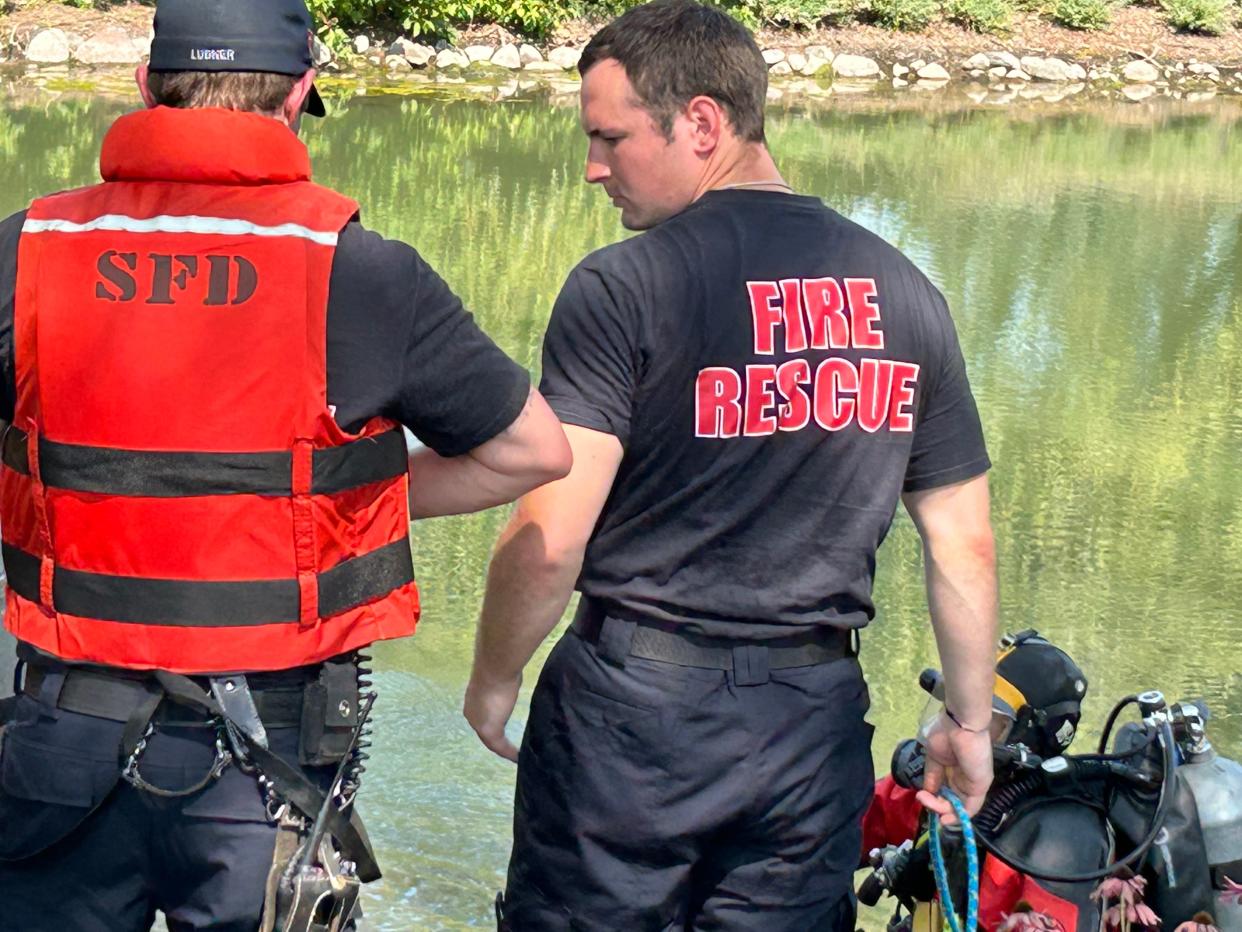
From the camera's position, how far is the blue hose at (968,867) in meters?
2.58

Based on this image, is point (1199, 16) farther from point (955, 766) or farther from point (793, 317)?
point (793, 317)

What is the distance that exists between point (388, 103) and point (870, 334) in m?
15.4

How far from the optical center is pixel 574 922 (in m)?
2.44

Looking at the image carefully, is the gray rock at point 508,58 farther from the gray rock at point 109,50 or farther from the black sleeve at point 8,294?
the black sleeve at point 8,294

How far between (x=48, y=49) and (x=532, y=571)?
55.3 ft

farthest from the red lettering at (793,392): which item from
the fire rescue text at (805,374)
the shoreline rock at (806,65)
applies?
the shoreline rock at (806,65)

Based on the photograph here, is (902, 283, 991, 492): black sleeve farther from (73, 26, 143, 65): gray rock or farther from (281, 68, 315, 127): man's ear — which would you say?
(73, 26, 143, 65): gray rock

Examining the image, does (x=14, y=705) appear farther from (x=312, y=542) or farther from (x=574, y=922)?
(x=574, y=922)

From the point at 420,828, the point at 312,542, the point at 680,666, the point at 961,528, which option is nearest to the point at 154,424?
the point at 312,542

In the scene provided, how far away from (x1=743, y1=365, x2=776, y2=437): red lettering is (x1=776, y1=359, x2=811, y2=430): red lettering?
0.04 ft

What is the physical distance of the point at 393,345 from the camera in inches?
80.1

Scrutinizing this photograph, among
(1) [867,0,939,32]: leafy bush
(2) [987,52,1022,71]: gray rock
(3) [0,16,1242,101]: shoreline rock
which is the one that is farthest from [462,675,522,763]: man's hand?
(1) [867,0,939,32]: leafy bush

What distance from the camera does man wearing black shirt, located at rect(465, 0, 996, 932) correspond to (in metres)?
2.33

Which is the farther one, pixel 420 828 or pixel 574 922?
pixel 420 828
